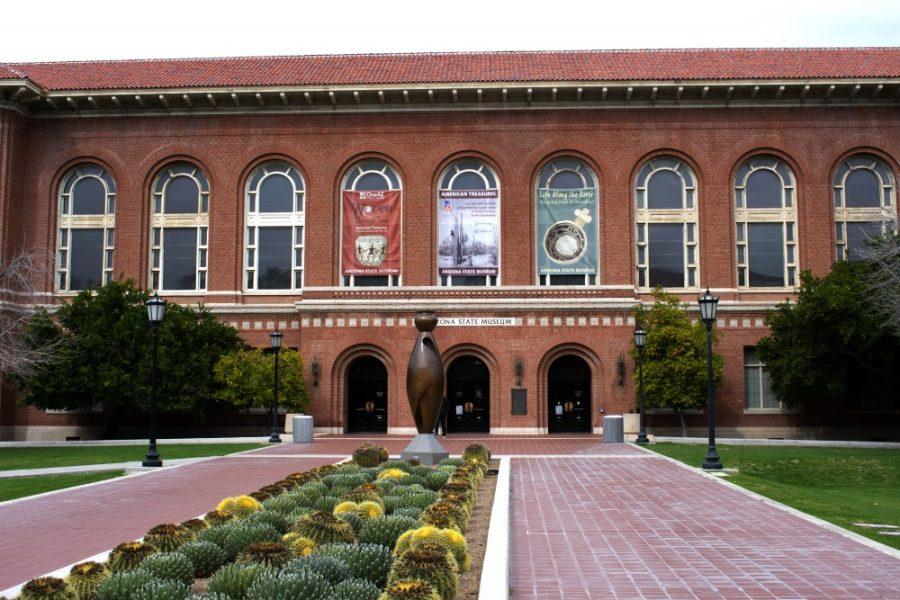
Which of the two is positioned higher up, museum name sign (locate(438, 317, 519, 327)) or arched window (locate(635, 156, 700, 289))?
arched window (locate(635, 156, 700, 289))

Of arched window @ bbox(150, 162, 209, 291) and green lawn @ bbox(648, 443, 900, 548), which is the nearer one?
green lawn @ bbox(648, 443, 900, 548)

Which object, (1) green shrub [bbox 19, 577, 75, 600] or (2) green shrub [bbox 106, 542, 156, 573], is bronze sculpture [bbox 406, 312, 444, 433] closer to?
(2) green shrub [bbox 106, 542, 156, 573]

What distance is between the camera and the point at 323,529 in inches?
355

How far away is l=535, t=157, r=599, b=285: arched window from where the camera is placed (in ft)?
112

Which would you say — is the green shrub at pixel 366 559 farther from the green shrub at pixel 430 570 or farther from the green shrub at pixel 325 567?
the green shrub at pixel 430 570

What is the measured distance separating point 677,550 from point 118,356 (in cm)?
2552

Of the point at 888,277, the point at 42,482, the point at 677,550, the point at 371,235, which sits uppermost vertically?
the point at 371,235

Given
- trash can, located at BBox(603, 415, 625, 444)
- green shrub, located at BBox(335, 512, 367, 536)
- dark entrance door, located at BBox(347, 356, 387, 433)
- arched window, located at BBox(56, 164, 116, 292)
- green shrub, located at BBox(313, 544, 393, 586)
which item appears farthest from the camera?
arched window, located at BBox(56, 164, 116, 292)

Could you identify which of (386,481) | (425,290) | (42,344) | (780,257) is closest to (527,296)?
(425,290)

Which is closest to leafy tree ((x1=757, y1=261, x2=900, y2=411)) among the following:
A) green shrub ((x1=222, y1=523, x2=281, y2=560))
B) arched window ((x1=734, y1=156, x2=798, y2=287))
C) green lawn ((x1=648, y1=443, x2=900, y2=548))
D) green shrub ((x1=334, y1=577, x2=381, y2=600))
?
arched window ((x1=734, y1=156, x2=798, y2=287))

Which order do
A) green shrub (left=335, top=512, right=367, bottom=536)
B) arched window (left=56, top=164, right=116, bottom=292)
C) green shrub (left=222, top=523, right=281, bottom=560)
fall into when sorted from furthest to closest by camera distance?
arched window (left=56, top=164, right=116, bottom=292) → green shrub (left=335, top=512, right=367, bottom=536) → green shrub (left=222, top=523, right=281, bottom=560)

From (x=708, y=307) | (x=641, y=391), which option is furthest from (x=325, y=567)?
(x=641, y=391)

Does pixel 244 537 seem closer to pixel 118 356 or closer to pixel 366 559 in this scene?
pixel 366 559

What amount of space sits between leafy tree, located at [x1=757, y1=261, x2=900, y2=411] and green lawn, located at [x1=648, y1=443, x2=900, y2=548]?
12.7ft
